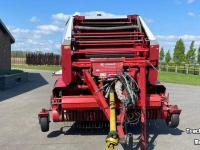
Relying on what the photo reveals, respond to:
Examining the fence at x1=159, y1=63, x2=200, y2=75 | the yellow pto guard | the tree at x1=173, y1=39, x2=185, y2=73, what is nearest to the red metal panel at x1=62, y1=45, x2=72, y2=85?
the yellow pto guard

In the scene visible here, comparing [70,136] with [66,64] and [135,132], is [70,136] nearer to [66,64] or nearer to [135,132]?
[135,132]

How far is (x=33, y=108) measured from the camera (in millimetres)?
9039

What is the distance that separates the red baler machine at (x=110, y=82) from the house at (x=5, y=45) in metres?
15.2

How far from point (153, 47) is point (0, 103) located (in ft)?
20.7

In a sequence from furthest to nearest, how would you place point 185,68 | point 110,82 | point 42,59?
point 42,59 → point 185,68 → point 110,82

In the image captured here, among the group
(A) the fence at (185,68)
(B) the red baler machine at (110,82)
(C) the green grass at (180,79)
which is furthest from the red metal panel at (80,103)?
(A) the fence at (185,68)

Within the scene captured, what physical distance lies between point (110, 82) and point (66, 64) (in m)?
0.91

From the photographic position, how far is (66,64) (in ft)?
17.9

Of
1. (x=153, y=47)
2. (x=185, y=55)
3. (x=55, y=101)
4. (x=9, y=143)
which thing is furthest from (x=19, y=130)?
(x=185, y=55)

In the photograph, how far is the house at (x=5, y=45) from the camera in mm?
20734

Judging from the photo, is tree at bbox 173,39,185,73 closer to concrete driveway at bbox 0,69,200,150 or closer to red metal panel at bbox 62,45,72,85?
concrete driveway at bbox 0,69,200,150

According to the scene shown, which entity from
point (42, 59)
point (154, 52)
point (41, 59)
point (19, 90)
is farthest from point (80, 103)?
point (42, 59)

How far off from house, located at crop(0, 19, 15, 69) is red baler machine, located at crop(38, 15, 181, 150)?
15.2 m

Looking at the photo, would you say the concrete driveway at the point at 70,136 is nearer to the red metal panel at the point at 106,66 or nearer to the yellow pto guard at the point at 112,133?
the yellow pto guard at the point at 112,133
